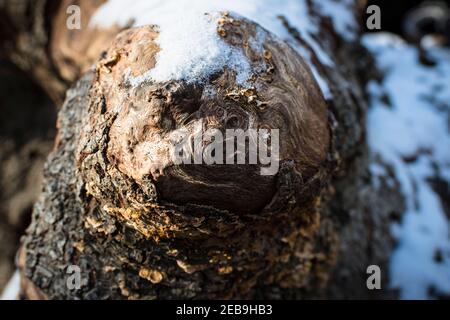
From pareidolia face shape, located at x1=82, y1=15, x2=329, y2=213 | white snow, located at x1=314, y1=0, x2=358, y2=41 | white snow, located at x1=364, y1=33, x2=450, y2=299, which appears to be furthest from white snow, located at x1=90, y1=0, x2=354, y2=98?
white snow, located at x1=364, y1=33, x2=450, y2=299

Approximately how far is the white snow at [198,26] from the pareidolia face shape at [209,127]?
2 cm

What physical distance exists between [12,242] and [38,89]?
78 cm

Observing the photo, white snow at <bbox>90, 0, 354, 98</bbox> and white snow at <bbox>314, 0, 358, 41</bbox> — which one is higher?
white snow at <bbox>314, 0, 358, 41</bbox>

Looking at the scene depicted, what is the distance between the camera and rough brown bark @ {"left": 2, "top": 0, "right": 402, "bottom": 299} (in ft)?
3.18

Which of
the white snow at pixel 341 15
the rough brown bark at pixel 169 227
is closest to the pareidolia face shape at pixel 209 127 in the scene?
the rough brown bark at pixel 169 227

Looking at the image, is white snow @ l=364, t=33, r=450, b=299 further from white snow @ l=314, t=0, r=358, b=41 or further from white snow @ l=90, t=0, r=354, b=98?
white snow @ l=90, t=0, r=354, b=98

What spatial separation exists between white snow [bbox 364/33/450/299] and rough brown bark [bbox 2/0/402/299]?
36cm

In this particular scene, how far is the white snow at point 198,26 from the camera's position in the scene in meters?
0.94

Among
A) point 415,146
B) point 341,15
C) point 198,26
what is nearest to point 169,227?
point 198,26

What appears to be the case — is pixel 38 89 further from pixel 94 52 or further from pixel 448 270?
pixel 448 270

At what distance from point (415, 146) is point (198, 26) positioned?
1.27m

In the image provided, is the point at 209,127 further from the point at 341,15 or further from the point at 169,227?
the point at 341,15
